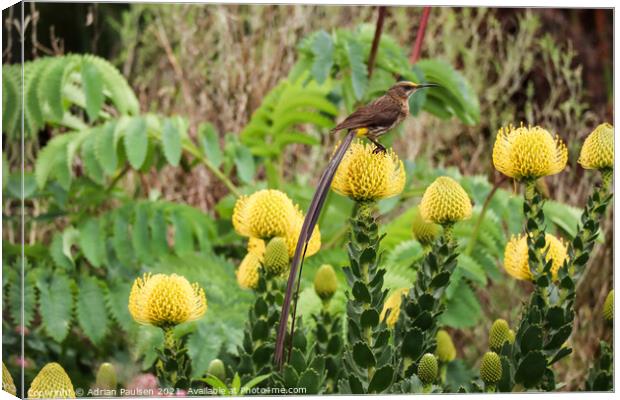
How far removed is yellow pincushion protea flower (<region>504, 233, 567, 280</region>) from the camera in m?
2.51

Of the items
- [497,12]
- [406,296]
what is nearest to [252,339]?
[406,296]

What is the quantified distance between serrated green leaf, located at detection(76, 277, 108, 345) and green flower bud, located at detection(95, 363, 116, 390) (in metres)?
0.33

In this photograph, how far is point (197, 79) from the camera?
3719 millimetres

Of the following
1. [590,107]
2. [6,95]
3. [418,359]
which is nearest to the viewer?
[418,359]

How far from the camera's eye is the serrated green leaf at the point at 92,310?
285 centimetres

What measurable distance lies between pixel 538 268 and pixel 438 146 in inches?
46.3

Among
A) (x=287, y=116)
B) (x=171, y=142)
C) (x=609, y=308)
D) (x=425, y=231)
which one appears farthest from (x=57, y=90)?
(x=609, y=308)

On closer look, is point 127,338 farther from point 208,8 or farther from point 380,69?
point 208,8

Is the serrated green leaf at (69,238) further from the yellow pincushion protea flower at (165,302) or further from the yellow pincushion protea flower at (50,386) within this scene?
the yellow pincushion protea flower at (165,302)

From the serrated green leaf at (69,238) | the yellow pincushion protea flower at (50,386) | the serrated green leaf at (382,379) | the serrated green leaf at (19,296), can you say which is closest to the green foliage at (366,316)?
the serrated green leaf at (382,379)

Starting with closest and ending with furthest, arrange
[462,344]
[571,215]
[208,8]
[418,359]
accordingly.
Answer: [418,359] → [571,215] → [462,344] → [208,8]

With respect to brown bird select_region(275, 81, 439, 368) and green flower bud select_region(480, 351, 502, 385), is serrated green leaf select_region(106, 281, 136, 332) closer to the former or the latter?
brown bird select_region(275, 81, 439, 368)

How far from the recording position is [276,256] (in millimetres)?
2365

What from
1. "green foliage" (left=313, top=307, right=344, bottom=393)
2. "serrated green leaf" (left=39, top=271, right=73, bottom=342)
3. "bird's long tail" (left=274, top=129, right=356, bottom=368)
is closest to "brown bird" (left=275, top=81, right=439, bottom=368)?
"bird's long tail" (left=274, top=129, right=356, bottom=368)
